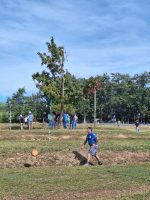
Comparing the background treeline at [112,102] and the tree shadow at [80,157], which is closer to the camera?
the tree shadow at [80,157]

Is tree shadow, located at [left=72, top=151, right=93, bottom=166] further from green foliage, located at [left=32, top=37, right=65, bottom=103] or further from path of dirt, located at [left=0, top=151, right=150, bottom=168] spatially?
green foliage, located at [left=32, top=37, right=65, bottom=103]

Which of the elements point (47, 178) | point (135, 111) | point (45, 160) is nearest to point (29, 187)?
point (47, 178)

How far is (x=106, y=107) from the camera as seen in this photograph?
136m

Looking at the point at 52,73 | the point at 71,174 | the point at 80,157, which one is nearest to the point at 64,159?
the point at 80,157

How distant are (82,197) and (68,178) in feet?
14.5

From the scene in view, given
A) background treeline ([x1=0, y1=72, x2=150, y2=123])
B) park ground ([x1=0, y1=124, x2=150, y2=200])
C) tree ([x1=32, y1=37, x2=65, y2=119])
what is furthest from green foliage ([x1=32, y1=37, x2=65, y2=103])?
background treeline ([x1=0, y1=72, x2=150, y2=123])

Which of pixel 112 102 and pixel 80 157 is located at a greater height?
pixel 112 102

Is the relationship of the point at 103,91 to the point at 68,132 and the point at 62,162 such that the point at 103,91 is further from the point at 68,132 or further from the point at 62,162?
the point at 62,162

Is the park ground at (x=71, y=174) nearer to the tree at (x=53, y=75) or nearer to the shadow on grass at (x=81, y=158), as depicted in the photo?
the shadow on grass at (x=81, y=158)

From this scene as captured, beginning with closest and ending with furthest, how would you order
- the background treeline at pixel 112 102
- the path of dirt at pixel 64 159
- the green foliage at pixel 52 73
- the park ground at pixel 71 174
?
the park ground at pixel 71 174
the path of dirt at pixel 64 159
the green foliage at pixel 52 73
the background treeline at pixel 112 102

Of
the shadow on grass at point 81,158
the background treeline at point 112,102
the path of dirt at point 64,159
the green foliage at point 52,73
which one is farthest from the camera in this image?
the background treeline at point 112,102

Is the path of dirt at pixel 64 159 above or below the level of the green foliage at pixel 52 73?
below

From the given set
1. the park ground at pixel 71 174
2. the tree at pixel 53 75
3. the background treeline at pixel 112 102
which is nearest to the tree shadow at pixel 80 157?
the park ground at pixel 71 174

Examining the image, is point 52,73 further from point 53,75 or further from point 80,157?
point 80,157
